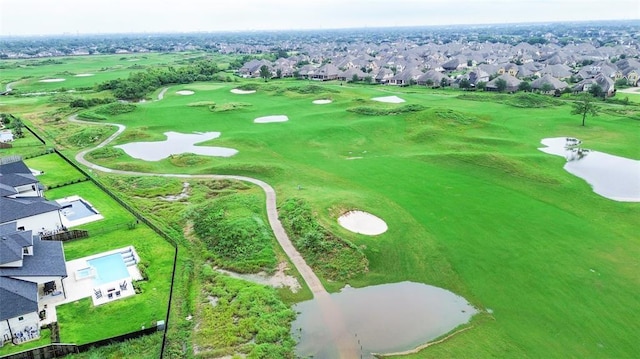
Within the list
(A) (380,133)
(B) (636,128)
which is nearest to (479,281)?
A: (A) (380,133)

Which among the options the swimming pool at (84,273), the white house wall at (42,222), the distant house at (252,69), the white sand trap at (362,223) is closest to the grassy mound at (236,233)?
the white sand trap at (362,223)

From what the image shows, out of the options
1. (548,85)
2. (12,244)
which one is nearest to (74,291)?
(12,244)

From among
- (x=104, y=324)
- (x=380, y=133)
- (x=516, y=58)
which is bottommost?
(x=104, y=324)

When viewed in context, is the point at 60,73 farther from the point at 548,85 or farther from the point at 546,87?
the point at 548,85

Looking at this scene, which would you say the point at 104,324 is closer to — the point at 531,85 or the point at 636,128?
the point at 636,128

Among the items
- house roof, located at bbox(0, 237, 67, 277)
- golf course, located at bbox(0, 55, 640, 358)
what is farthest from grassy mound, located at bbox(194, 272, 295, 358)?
house roof, located at bbox(0, 237, 67, 277)

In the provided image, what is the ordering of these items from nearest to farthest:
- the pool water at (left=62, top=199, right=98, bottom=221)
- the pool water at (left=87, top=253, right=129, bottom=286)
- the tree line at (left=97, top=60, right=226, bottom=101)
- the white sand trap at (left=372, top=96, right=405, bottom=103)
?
the pool water at (left=87, top=253, right=129, bottom=286)
the pool water at (left=62, top=199, right=98, bottom=221)
the white sand trap at (left=372, top=96, right=405, bottom=103)
the tree line at (left=97, top=60, right=226, bottom=101)

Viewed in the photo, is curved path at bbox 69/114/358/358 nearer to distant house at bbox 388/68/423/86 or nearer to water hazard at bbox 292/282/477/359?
water hazard at bbox 292/282/477/359
